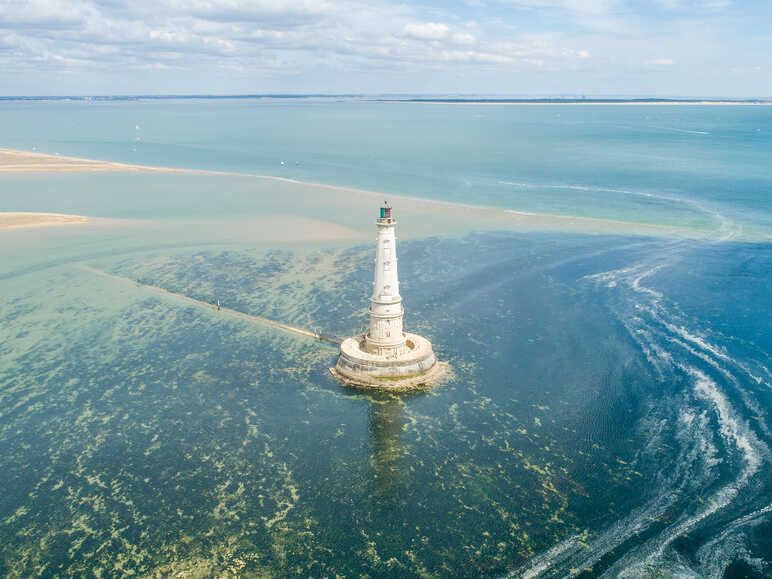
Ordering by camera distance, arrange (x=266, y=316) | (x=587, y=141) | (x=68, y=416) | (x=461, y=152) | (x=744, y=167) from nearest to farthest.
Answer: (x=68, y=416) → (x=266, y=316) → (x=744, y=167) → (x=461, y=152) → (x=587, y=141)

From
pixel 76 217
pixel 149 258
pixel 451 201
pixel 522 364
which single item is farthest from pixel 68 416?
pixel 451 201

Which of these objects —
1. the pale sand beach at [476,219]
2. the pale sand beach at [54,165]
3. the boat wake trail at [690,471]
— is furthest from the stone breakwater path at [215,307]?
the pale sand beach at [54,165]

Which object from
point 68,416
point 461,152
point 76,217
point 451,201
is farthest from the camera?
point 461,152

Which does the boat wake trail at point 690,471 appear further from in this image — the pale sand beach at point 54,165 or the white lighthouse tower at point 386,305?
the pale sand beach at point 54,165

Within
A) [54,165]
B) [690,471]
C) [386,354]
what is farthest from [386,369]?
[54,165]

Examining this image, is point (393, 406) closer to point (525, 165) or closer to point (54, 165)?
point (525, 165)

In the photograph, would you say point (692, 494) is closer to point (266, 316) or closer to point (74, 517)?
point (74, 517)
